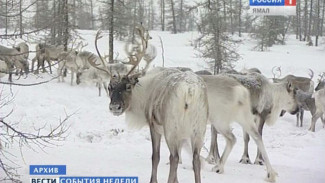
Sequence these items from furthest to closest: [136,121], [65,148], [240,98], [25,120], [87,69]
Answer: [87,69] → [25,120] → [65,148] → [240,98] → [136,121]

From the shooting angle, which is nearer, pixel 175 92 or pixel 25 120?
pixel 175 92

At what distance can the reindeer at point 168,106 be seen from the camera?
522 centimetres

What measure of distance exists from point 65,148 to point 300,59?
18.4 metres

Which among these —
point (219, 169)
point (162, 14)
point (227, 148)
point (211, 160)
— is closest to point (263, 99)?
point (227, 148)

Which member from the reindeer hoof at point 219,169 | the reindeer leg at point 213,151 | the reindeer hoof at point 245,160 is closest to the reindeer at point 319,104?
the reindeer hoof at point 245,160

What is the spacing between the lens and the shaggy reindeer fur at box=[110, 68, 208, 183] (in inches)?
205

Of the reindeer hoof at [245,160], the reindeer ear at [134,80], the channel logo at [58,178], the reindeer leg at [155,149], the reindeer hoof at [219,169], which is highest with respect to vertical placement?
the reindeer ear at [134,80]

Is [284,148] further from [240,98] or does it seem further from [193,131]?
[193,131]

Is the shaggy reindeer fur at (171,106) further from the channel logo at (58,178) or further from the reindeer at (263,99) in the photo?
the reindeer at (263,99)

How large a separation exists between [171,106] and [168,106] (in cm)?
5

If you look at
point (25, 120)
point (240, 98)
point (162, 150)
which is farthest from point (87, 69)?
point (240, 98)

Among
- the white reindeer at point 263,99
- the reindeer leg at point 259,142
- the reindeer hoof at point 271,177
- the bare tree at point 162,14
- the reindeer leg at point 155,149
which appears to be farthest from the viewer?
the bare tree at point 162,14

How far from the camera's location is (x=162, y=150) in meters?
8.95

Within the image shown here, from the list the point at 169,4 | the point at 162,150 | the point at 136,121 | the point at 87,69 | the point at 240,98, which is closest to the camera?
the point at 136,121
